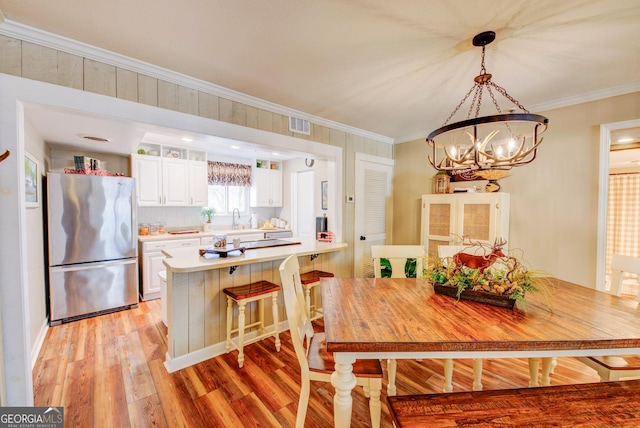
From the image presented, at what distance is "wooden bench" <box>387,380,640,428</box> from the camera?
1.05m

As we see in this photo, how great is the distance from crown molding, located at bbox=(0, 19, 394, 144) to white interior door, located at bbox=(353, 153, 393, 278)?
4.48ft

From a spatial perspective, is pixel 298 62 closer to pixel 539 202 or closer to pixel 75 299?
pixel 539 202

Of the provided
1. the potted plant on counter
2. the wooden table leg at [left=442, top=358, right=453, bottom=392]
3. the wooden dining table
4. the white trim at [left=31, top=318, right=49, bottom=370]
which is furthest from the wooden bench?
the potted plant on counter

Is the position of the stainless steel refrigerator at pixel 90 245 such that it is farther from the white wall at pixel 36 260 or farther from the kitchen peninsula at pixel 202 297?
the kitchen peninsula at pixel 202 297

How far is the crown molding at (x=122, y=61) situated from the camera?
157cm

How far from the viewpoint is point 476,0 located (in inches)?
54.2

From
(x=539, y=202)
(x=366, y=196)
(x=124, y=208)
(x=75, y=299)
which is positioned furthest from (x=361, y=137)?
(x=75, y=299)

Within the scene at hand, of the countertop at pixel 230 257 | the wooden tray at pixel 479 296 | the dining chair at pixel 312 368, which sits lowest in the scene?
the dining chair at pixel 312 368

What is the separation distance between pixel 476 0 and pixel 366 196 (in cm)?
267

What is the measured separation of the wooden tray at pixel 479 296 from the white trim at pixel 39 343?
3284 mm

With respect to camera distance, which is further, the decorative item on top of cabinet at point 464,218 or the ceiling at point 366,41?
the decorative item on top of cabinet at point 464,218

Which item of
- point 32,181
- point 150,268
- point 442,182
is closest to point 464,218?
point 442,182

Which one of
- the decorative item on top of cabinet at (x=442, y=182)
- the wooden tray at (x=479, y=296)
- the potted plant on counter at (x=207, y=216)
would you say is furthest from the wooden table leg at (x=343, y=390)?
the potted plant on counter at (x=207, y=216)

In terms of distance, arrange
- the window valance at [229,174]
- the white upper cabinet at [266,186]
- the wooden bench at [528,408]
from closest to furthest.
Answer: the wooden bench at [528,408] → the window valance at [229,174] → the white upper cabinet at [266,186]
